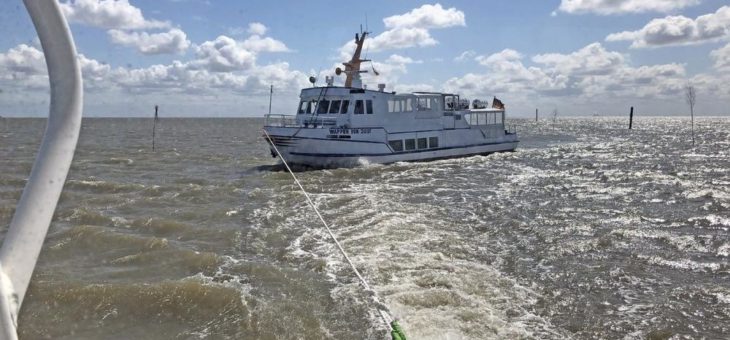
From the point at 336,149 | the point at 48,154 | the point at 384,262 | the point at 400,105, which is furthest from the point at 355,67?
the point at 48,154

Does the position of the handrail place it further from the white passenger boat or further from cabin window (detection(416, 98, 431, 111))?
cabin window (detection(416, 98, 431, 111))

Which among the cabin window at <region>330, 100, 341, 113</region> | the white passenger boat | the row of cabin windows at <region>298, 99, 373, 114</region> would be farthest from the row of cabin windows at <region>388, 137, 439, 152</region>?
the cabin window at <region>330, 100, 341, 113</region>

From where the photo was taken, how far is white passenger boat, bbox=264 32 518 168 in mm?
24625

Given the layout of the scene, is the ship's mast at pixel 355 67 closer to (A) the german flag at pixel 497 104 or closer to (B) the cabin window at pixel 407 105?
(B) the cabin window at pixel 407 105

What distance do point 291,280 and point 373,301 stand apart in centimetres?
170

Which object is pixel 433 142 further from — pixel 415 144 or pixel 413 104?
pixel 413 104

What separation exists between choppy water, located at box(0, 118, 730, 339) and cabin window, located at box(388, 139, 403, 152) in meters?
8.22

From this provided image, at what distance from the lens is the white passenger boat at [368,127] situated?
24.6 metres

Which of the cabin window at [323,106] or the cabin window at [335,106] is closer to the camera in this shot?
the cabin window at [335,106]

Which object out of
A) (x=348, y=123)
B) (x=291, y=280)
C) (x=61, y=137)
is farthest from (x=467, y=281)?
(x=348, y=123)

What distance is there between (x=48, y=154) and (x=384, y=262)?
787 centimetres

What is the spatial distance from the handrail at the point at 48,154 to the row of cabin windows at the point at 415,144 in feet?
82.7

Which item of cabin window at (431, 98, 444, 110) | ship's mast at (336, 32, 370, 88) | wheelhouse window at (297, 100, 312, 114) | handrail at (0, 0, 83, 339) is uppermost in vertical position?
ship's mast at (336, 32, 370, 88)

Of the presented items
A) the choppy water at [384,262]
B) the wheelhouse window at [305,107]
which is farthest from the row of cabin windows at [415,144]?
the choppy water at [384,262]
